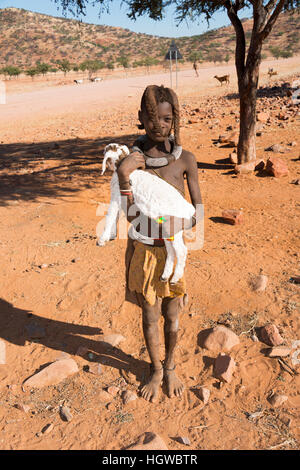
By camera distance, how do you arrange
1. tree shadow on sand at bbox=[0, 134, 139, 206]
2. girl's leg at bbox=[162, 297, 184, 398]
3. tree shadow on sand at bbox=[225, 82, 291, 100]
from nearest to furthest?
girl's leg at bbox=[162, 297, 184, 398], tree shadow on sand at bbox=[0, 134, 139, 206], tree shadow on sand at bbox=[225, 82, 291, 100]

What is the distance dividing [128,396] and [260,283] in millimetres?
1838

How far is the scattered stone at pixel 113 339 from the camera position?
3.23 metres

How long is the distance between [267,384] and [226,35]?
295 feet

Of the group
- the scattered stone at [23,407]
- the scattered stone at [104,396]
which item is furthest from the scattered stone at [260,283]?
the scattered stone at [23,407]

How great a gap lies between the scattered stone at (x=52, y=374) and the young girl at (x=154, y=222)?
0.65 meters

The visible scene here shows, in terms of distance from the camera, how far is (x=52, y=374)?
113 inches

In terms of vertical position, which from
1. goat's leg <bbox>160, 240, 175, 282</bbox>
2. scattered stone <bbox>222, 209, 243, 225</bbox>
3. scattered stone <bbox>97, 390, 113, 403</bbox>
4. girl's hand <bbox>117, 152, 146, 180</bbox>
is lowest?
scattered stone <bbox>97, 390, 113, 403</bbox>

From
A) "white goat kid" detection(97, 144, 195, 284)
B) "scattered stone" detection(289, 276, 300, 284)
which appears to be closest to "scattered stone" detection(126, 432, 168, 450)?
"white goat kid" detection(97, 144, 195, 284)

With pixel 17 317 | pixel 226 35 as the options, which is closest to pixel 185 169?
pixel 17 317

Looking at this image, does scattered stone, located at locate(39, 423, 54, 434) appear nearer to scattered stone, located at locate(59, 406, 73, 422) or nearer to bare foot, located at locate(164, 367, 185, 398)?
scattered stone, located at locate(59, 406, 73, 422)

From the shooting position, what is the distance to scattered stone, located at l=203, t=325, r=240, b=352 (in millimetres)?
3047

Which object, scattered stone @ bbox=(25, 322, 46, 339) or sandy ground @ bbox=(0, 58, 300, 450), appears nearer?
sandy ground @ bbox=(0, 58, 300, 450)

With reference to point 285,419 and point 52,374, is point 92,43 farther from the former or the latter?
point 285,419

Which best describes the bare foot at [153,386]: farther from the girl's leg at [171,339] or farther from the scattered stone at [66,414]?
the scattered stone at [66,414]
